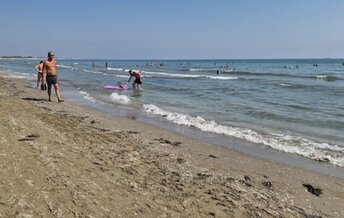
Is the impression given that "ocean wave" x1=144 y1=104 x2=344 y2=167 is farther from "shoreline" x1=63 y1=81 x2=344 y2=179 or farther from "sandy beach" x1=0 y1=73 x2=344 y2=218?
"sandy beach" x1=0 y1=73 x2=344 y2=218

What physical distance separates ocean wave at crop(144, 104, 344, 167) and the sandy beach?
129 centimetres

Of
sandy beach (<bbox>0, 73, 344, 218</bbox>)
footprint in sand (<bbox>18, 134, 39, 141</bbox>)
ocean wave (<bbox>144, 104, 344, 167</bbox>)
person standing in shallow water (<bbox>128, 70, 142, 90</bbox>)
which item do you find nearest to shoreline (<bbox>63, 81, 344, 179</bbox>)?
ocean wave (<bbox>144, 104, 344, 167</bbox>)

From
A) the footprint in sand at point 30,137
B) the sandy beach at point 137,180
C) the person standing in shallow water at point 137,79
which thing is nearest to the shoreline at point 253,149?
the sandy beach at point 137,180

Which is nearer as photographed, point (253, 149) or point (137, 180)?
point (137, 180)

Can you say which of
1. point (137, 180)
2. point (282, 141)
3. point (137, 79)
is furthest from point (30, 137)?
point (137, 79)

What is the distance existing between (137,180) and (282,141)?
17.2 feet

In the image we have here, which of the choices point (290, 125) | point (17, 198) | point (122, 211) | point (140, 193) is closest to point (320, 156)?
point (290, 125)

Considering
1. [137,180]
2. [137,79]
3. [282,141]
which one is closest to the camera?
[137,180]

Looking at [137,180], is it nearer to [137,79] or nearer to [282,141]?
[282,141]

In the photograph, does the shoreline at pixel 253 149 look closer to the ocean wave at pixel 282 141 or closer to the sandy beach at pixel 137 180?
the ocean wave at pixel 282 141

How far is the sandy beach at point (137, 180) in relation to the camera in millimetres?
4254

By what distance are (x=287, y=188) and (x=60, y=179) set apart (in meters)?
3.31

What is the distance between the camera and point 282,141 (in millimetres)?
9500

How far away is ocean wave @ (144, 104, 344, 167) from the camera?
27.0ft
